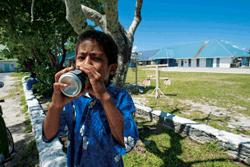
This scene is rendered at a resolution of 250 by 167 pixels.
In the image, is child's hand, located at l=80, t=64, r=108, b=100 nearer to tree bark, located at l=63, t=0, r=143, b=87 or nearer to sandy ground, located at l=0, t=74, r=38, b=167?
tree bark, located at l=63, t=0, r=143, b=87

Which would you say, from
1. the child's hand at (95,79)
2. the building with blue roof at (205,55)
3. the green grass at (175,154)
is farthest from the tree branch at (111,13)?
the building with blue roof at (205,55)

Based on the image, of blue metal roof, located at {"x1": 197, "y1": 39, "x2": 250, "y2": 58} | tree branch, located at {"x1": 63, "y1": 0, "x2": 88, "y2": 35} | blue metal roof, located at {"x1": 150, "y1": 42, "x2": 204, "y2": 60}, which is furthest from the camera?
blue metal roof, located at {"x1": 150, "y1": 42, "x2": 204, "y2": 60}

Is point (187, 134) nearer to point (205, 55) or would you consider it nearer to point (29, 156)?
point (29, 156)

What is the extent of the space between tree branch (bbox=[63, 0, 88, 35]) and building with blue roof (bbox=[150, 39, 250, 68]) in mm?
34310

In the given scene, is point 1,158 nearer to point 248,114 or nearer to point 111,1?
point 111,1

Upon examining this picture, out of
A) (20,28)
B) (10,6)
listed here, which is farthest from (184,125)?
(10,6)

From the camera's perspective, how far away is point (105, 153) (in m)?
1.11

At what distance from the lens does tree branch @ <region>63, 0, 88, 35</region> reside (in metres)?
1.81

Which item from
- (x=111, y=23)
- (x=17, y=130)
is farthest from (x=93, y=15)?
(x=17, y=130)

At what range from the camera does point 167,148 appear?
3152 millimetres

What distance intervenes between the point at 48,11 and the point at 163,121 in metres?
5.62

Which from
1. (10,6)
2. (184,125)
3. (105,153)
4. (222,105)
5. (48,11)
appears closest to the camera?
(105,153)

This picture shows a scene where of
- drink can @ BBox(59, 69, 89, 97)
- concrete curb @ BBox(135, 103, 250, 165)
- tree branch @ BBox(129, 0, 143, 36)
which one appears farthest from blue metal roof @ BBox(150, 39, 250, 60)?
drink can @ BBox(59, 69, 89, 97)

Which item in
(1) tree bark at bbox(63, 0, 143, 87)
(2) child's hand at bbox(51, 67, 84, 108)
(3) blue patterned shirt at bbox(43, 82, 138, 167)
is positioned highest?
(1) tree bark at bbox(63, 0, 143, 87)
